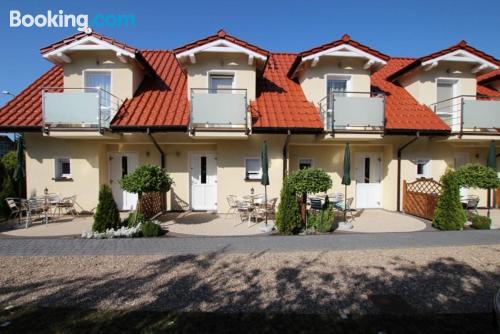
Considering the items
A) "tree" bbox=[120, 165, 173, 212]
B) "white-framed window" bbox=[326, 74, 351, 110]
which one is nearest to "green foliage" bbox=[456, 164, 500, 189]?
"white-framed window" bbox=[326, 74, 351, 110]

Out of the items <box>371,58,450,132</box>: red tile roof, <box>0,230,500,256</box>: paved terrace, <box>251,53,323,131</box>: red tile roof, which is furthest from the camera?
<box>371,58,450,132</box>: red tile roof

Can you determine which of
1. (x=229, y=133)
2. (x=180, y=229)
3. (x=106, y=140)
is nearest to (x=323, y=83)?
(x=229, y=133)

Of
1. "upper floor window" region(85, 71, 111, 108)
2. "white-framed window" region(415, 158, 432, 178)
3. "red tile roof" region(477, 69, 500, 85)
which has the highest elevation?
"red tile roof" region(477, 69, 500, 85)

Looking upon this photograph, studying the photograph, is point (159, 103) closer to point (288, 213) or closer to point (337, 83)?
point (288, 213)

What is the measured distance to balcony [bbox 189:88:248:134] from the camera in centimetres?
963

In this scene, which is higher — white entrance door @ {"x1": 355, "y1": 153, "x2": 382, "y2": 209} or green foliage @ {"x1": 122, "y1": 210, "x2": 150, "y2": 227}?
white entrance door @ {"x1": 355, "y1": 153, "x2": 382, "y2": 209}

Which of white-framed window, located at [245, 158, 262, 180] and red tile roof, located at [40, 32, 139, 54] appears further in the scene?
white-framed window, located at [245, 158, 262, 180]

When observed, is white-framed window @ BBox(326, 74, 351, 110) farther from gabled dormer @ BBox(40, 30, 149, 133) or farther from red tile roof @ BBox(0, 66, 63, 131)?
red tile roof @ BBox(0, 66, 63, 131)

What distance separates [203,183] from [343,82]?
7.51m

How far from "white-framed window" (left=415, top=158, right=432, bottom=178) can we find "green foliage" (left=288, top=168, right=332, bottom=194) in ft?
20.2

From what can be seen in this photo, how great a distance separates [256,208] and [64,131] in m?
7.29

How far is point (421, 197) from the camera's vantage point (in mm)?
10234

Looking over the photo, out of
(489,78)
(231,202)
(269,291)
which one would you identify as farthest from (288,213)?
(489,78)

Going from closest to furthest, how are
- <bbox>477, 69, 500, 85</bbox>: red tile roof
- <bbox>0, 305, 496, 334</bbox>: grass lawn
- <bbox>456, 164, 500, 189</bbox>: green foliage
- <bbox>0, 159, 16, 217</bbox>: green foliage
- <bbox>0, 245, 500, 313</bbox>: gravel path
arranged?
1. <bbox>0, 305, 496, 334</bbox>: grass lawn
2. <bbox>0, 245, 500, 313</bbox>: gravel path
3. <bbox>456, 164, 500, 189</bbox>: green foliage
4. <bbox>0, 159, 16, 217</bbox>: green foliage
5. <bbox>477, 69, 500, 85</bbox>: red tile roof
